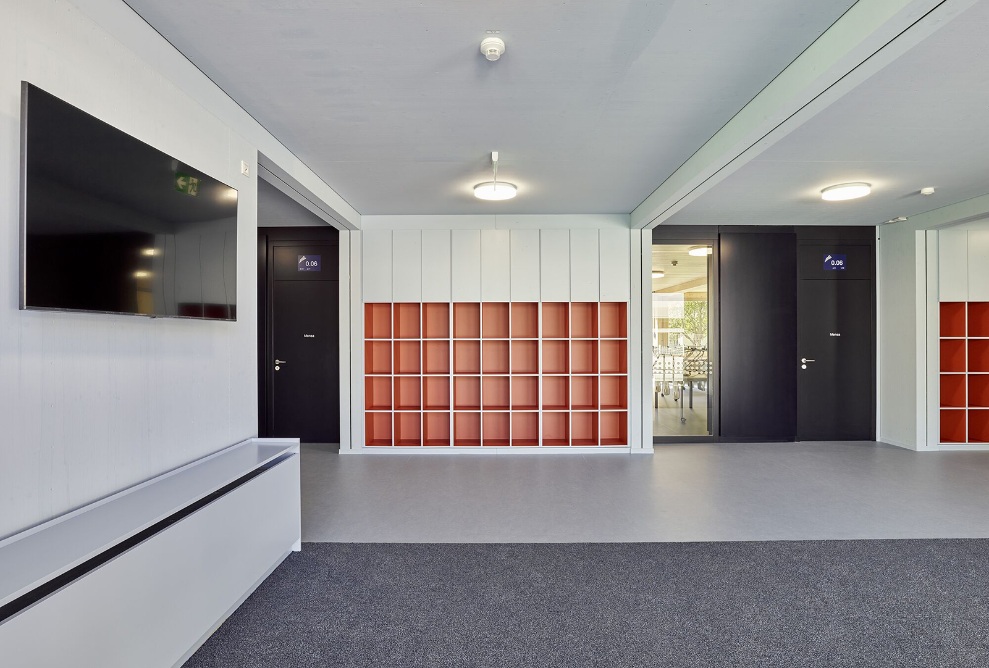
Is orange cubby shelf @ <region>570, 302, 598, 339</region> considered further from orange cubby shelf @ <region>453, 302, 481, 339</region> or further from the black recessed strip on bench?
the black recessed strip on bench

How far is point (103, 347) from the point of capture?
201cm

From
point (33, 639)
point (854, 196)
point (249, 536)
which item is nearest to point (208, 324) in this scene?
point (249, 536)

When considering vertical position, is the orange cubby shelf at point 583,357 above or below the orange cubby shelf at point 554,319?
below

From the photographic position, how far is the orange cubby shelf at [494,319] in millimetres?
6285

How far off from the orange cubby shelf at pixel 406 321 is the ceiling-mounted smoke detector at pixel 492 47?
13.1 feet

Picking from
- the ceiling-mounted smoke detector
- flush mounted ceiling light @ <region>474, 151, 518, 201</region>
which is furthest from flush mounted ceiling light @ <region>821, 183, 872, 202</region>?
the ceiling-mounted smoke detector

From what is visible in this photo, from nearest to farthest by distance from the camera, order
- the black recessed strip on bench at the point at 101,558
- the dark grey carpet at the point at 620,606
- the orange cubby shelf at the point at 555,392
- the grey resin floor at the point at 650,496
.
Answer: the black recessed strip on bench at the point at 101,558 → the dark grey carpet at the point at 620,606 → the grey resin floor at the point at 650,496 → the orange cubby shelf at the point at 555,392

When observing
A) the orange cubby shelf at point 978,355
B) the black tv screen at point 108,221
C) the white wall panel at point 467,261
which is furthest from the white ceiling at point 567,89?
the orange cubby shelf at point 978,355

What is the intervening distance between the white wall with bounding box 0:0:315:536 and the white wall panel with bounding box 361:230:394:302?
3.01 metres

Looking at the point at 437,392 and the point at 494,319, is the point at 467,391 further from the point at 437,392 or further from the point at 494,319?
the point at 494,319

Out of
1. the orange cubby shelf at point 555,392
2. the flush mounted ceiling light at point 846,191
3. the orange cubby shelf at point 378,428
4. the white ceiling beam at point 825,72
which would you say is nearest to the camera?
the white ceiling beam at point 825,72

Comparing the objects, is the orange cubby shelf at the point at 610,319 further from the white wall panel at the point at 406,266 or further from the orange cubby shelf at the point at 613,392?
the white wall panel at the point at 406,266

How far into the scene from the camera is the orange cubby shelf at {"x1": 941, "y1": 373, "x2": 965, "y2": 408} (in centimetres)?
611

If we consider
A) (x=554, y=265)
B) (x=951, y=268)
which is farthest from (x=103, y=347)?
(x=951, y=268)
